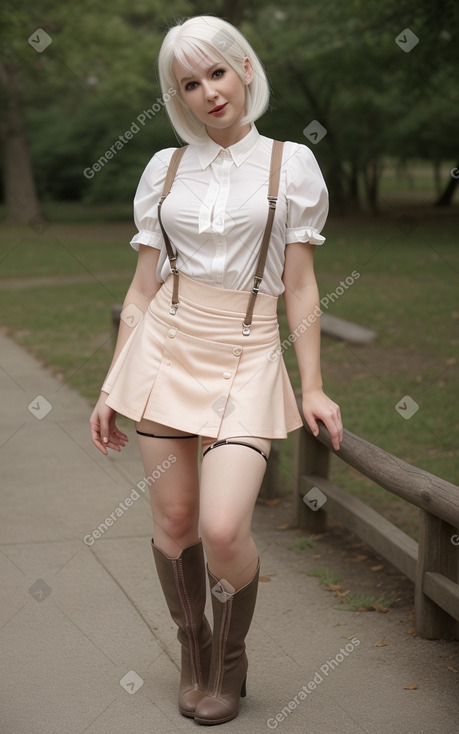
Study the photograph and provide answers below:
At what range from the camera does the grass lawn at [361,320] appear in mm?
7148

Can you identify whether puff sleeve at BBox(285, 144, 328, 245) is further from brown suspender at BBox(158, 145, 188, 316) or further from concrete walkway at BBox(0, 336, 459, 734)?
concrete walkway at BBox(0, 336, 459, 734)

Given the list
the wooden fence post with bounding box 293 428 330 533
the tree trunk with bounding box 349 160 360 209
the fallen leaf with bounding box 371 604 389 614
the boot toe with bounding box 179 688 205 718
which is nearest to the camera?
the boot toe with bounding box 179 688 205 718

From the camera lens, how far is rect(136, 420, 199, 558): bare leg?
3.07 m

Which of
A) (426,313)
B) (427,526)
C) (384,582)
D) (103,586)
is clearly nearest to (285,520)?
(384,582)

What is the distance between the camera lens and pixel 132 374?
3.10 m

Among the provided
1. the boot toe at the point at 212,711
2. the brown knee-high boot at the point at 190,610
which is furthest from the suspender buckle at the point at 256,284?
the boot toe at the point at 212,711

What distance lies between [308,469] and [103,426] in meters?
2.12

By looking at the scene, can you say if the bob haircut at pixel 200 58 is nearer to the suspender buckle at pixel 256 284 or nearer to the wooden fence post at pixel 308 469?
the suspender buckle at pixel 256 284

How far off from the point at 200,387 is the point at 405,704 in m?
1.30

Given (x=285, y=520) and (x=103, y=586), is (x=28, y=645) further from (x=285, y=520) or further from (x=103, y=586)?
(x=285, y=520)

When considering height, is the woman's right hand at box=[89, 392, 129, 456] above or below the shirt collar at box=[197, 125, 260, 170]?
below

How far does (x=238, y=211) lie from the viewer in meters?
2.98

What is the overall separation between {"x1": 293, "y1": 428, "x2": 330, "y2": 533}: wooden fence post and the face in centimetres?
232

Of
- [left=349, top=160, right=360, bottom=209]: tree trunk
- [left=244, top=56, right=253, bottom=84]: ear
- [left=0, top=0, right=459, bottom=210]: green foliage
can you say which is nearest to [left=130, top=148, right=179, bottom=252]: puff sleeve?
[left=244, top=56, right=253, bottom=84]: ear
